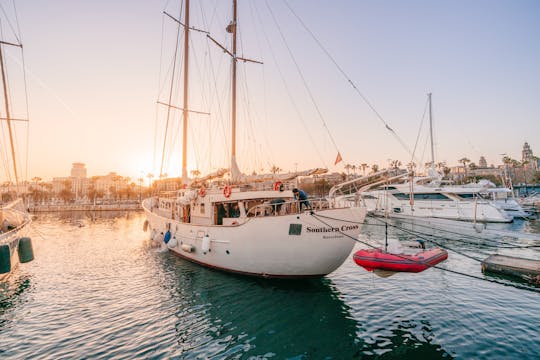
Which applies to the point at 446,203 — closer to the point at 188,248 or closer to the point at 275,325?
the point at 188,248

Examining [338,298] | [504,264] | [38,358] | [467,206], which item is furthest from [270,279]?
[467,206]

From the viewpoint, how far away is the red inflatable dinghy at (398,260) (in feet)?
28.6

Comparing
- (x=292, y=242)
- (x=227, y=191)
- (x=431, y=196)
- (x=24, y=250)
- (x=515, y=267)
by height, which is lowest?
(x=515, y=267)

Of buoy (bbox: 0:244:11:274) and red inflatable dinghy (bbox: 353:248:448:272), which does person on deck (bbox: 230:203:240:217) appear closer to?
red inflatable dinghy (bbox: 353:248:448:272)

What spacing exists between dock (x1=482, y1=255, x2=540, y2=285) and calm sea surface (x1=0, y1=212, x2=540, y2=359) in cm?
79

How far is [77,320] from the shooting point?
8.95 metres

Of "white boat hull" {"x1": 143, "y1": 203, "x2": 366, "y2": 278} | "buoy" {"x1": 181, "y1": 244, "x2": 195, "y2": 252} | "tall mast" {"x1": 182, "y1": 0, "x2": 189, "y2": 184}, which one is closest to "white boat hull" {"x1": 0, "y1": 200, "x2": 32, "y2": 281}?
"buoy" {"x1": 181, "y1": 244, "x2": 195, "y2": 252}

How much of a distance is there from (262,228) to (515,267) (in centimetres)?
1316

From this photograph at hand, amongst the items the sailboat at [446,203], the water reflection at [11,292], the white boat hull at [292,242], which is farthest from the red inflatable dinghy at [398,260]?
the sailboat at [446,203]

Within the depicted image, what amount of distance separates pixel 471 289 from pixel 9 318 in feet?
59.6

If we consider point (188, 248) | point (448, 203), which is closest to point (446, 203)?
point (448, 203)

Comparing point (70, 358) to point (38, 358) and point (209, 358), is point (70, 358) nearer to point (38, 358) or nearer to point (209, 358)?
point (38, 358)

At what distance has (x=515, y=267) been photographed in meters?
13.3

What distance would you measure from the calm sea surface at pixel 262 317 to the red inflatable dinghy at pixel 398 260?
1.76 m
